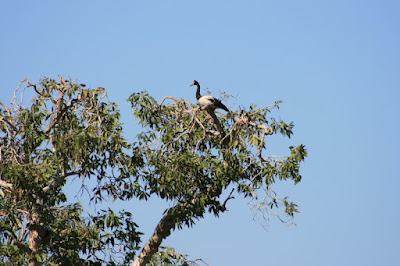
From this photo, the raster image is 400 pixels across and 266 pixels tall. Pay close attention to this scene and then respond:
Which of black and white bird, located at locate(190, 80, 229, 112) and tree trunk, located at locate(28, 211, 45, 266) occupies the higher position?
black and white bird, located at locate(190, 80, 229, 112)

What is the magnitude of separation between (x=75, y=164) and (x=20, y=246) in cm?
199

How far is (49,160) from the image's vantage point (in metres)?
14.7

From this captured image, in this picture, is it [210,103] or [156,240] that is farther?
[156,240]

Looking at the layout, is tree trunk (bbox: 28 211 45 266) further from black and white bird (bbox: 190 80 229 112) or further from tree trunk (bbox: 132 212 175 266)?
black and white bird (bbox: 190 80 229 112)

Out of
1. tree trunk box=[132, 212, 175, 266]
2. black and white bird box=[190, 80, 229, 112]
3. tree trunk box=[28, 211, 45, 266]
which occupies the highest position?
black and white bird box=[190, 80, 229, 112]

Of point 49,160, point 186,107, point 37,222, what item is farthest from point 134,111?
point 37,222

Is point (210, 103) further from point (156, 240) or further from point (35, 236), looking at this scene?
point (35, 236)

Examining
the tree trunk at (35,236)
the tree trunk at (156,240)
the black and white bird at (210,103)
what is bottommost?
the tree trunk at (35,236)

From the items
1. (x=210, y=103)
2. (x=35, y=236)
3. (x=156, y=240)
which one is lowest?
(x=35, y=236)

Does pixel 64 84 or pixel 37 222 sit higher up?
pixel 64 84

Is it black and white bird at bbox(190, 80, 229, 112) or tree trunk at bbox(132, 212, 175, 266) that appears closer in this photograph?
black and white bird at bbox(190, 80, 229, 112)

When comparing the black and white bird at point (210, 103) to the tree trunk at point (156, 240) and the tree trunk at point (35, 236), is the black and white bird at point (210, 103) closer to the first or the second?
the tree trunk at point (156, 240)

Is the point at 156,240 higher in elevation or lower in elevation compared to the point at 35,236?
higher

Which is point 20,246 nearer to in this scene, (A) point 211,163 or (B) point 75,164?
(B) point 75,164
